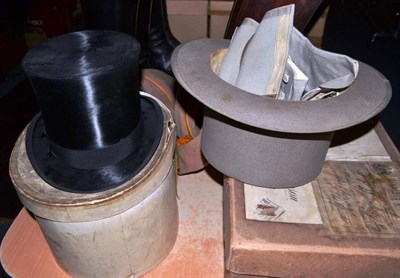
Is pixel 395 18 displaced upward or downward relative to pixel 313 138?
downward

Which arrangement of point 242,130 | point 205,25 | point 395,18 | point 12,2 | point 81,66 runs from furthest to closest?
point 395,18 < point 12,2 < point 205,25 < point 242,130 < point 81,66

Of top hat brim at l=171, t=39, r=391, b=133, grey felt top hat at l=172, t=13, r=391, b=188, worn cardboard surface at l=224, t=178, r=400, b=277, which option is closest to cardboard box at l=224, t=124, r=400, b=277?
worn cardboard surface at l=224, t=178, r=400, b=277

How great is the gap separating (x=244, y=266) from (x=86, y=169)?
360 millimetres

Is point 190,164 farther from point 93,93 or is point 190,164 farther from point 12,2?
point 12,2

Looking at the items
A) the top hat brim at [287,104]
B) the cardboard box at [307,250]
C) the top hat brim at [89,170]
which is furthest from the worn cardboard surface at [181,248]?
the top hat brim at [287,104]

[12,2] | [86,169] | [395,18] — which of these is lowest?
[395,18]

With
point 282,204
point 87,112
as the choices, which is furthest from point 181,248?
point 87,112

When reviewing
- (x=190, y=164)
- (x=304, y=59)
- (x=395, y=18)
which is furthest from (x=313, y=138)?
(x=395, y=18)

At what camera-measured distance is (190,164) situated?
94 cm

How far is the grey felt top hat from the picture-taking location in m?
0.56

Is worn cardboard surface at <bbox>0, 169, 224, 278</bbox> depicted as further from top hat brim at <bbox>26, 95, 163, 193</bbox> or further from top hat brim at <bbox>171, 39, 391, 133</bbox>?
top hat brim at <bbox>171, 39, 391, 133</bbox>

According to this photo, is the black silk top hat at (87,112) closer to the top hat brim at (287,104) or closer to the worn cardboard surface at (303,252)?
the top hat brim at (287,104)

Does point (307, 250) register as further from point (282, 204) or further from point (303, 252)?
point (282, 204)

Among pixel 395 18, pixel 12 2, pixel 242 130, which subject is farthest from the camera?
pixel 395 18
